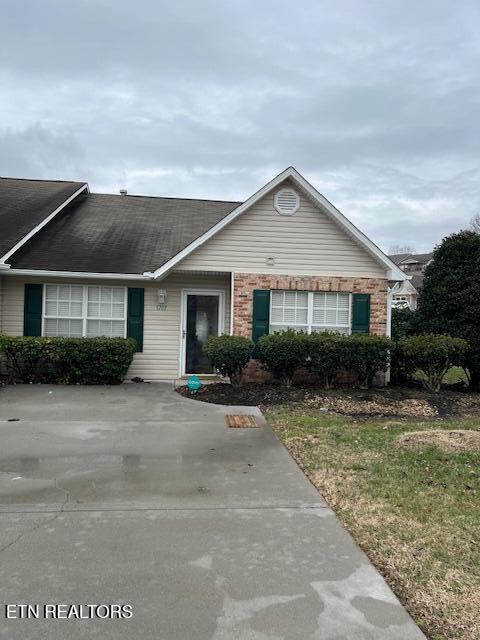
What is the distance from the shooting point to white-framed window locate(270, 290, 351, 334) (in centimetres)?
1146

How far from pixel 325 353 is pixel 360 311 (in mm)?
1863

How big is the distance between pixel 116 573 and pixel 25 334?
9439 mm

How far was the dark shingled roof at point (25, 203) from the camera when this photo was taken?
12219mm

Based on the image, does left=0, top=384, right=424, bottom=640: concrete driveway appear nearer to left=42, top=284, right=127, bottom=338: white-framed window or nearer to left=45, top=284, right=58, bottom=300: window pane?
left=42, top=284, right=127, bottom=338: white-framed window

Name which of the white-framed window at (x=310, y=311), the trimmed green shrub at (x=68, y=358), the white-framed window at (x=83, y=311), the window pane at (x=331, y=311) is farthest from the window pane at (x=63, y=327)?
the window pane at (x=331, y=311)

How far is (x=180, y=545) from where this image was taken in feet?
11.8

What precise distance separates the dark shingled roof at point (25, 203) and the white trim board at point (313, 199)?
3.83 meters

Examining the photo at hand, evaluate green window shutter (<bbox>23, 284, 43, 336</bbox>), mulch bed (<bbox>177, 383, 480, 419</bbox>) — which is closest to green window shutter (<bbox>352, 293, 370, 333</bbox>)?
mulch bed (<bbox>177, 383, 480, 419</bbox>)

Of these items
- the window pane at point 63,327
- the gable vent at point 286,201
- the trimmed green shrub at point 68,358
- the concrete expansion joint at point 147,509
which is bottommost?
the concrete expansion joint at point 147,509

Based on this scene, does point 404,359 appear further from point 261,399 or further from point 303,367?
point 261,399

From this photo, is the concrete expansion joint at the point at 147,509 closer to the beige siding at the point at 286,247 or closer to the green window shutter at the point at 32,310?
the beige siding at the point at 286,247

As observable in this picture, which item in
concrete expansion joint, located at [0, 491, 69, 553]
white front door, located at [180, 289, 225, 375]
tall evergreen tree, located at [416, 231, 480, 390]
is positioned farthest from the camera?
white front door, located at [180, 289, 225, 375]

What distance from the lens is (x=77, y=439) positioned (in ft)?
21.1

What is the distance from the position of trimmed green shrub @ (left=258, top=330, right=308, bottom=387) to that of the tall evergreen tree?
352cm
